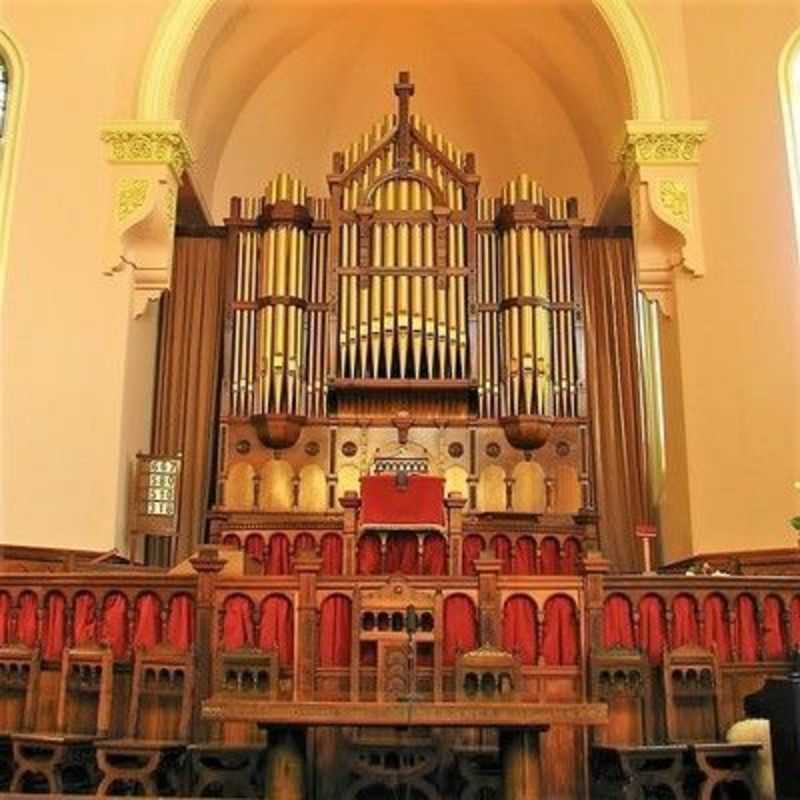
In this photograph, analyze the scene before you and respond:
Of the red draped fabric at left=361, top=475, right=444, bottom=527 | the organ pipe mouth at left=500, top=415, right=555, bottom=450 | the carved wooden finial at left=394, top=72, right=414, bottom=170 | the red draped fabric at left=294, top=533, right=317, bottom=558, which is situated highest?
the carved wooden finial at left=394, top=72, right=414, bottom=170

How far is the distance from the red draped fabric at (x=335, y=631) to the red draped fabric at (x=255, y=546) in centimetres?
305

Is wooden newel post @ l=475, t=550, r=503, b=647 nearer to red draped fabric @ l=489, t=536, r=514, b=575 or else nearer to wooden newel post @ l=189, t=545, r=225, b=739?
wooden newel post @ l=189, t=545, r=225, b=739

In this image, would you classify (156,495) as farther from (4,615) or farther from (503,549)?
(503,549)

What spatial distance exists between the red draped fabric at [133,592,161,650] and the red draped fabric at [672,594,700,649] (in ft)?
10.2

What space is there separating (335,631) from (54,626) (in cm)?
183

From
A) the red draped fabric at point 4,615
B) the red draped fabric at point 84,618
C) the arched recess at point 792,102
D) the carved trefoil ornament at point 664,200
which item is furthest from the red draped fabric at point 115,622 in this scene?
the arched recess at point 792,102

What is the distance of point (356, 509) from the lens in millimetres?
7652

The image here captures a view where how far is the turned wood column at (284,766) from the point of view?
16.2 ft

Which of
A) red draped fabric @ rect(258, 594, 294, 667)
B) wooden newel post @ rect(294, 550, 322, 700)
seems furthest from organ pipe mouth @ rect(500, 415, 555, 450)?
red draped fabric @ rect(258, 594, 294, 667)

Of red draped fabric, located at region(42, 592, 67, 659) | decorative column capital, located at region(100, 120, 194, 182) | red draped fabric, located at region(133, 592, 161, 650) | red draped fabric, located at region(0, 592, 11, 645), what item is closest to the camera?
red draped fabric, located at region(133, 592, 161, 650)

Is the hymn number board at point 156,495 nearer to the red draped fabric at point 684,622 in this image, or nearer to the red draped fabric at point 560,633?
the red draped fabric at point 560,633

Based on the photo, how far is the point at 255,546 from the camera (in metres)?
9.17

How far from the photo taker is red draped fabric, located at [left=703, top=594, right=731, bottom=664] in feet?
20.4

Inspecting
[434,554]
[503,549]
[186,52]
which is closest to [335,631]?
[434,554]
